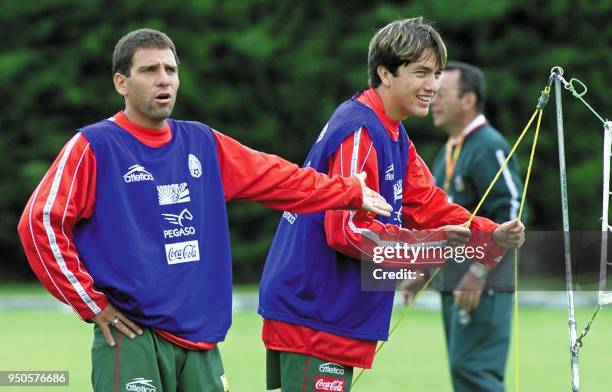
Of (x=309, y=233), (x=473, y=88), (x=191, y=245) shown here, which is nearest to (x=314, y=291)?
(x=309, y=233)

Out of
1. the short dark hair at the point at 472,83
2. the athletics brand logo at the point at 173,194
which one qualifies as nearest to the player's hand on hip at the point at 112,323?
the athletics brand logo at the point at 173,194

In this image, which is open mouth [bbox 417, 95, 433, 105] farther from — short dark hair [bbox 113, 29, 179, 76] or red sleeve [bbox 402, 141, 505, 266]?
short dark hair [bbox 113, 29, 179, 76]

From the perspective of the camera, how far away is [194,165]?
4984mm

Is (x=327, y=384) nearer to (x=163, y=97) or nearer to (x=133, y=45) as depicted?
(x=163, y=97)

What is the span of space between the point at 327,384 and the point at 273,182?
94cm

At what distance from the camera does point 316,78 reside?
19438mm

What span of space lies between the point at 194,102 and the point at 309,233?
1396 centimetres

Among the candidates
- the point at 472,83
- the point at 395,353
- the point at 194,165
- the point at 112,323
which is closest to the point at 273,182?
the point at 194,165

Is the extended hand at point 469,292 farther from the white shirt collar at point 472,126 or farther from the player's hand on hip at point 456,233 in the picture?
the player's hand on hip at point 456,233

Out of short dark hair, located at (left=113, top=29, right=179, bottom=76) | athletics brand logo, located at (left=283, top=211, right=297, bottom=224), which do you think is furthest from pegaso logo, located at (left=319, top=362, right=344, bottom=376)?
short dark hair, located at (left=113, top=29, right=179, bottom=76)

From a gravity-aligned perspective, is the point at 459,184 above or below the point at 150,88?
below

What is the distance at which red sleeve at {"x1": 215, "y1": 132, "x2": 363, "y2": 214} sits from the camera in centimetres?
507

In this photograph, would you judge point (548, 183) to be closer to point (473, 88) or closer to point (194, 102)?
point (194, 102)

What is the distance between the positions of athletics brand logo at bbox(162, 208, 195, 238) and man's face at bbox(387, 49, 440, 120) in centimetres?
117
